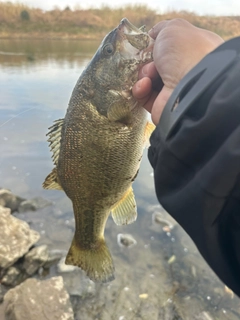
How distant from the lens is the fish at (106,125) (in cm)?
195

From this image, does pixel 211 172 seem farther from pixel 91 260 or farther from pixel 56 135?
pixel 91 260

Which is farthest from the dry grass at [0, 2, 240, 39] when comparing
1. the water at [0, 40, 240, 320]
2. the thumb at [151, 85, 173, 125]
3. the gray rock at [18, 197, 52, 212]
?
the thumb at [151, 85, 173, 125]

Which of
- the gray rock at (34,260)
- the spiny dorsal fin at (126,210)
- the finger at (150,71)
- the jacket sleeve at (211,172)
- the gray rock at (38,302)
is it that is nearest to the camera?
the jacket sleeve at (211,172)

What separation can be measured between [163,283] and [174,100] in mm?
3162

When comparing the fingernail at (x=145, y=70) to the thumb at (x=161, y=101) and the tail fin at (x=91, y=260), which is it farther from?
the tail fin at (x=91, y=260)

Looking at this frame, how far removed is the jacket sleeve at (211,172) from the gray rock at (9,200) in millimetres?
4437

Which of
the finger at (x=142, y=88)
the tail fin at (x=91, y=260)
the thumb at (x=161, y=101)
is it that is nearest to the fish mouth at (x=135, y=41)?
the finger at (x=142, y=88)

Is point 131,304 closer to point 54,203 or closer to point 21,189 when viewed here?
point 54,203

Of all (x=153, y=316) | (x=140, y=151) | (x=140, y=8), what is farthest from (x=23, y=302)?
(x=140, y=8)

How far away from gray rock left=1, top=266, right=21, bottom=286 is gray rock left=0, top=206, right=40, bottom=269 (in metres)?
0.07

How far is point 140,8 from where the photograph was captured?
30391 millimetres

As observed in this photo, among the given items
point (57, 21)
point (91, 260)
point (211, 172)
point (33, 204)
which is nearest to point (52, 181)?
point (91, 260)

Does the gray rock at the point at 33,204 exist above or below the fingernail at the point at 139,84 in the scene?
below

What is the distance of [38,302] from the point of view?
312 cm
